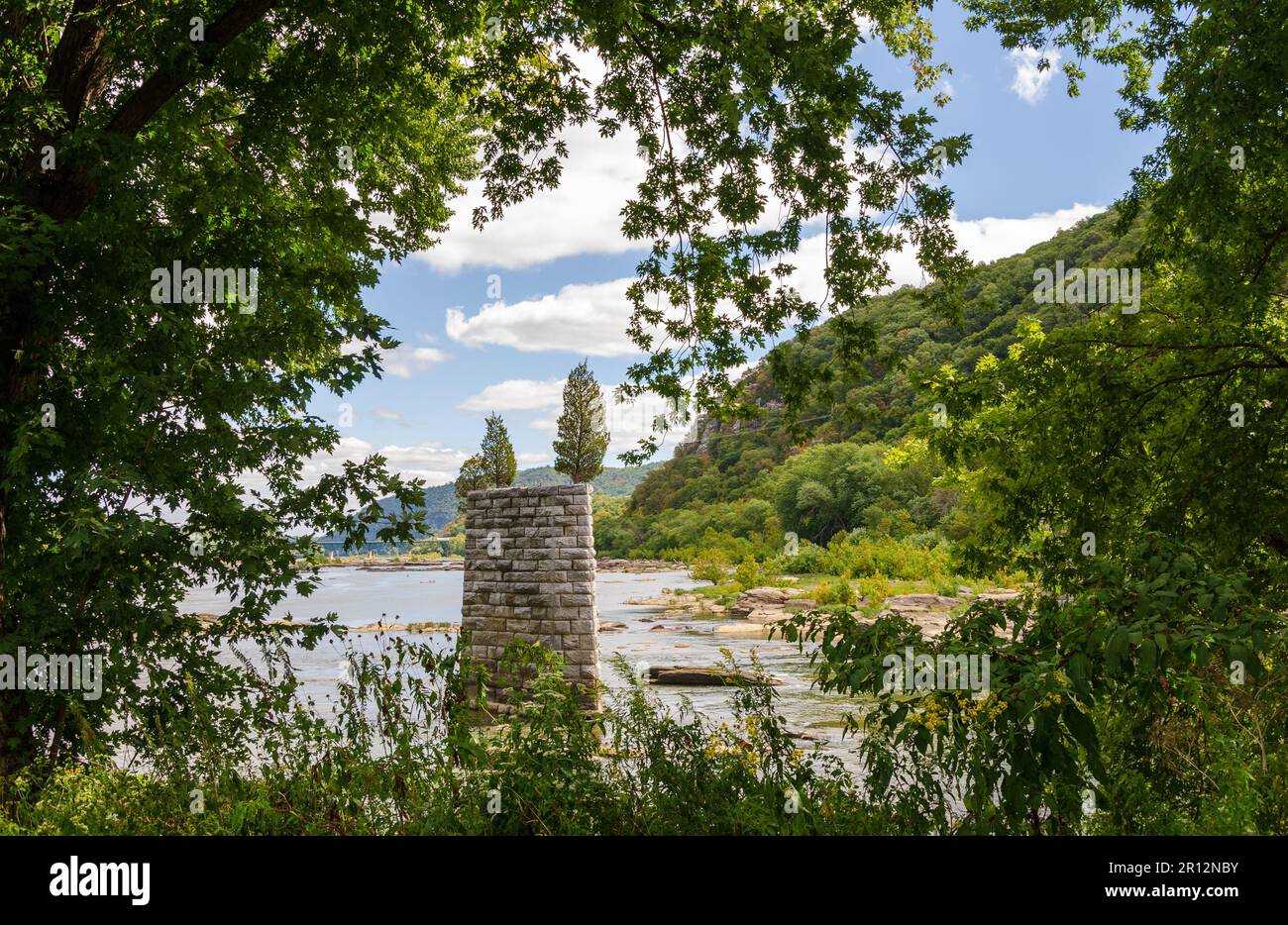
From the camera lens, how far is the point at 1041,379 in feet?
25.0

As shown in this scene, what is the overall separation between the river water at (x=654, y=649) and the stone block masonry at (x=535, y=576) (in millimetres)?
1679

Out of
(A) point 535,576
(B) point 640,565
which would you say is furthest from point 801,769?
(B) point 640,565

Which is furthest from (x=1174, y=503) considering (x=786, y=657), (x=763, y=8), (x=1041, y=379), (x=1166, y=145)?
(x=786, y=657)

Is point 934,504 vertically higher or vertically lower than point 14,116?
lower

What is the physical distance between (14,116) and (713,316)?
225 inches

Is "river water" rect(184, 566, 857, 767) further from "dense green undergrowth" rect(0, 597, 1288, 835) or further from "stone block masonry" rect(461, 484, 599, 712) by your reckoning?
"stone block masonry" rect(461, 484, 599, 712)

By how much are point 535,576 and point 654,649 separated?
11.6m

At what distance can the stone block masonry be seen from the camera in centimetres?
1305

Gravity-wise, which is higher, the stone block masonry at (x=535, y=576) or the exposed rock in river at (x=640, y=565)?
the stone block masonry at (x=535, y=576)

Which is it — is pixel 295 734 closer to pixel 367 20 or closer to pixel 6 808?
pixel 6 808

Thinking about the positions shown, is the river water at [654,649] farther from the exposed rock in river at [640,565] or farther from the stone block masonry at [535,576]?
the exposed rock in river at [640,565]

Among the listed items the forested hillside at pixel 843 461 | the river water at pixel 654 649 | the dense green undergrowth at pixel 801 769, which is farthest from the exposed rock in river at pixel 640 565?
the dense green undergrowth at pixel 801 769

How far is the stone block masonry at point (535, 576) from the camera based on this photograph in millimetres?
13055

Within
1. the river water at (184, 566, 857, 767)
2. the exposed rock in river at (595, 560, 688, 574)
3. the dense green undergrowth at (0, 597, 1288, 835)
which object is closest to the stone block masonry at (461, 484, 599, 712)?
the river water at (184, 566, 857, 767)
